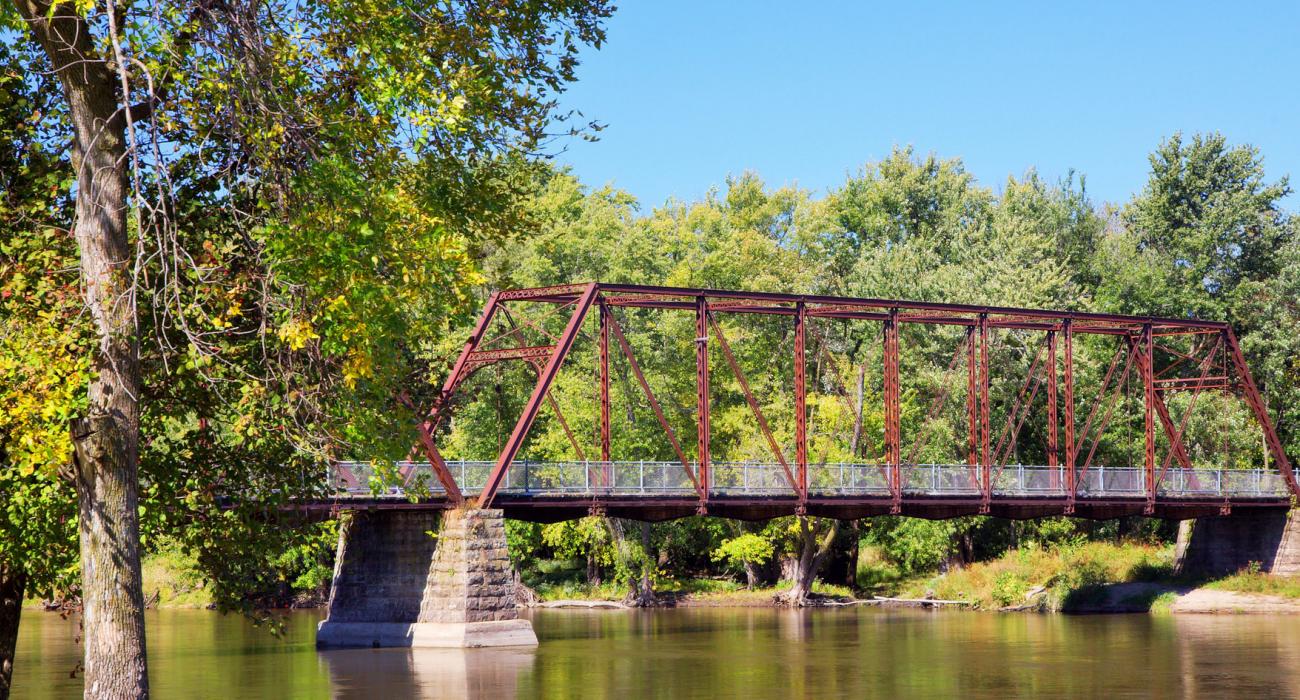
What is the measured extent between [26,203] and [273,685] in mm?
19606

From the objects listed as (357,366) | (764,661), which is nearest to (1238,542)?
(764,661)

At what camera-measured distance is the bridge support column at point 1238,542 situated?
181ft

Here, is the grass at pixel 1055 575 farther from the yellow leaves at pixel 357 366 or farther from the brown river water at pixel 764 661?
the yellow leaves at pixel 357 366

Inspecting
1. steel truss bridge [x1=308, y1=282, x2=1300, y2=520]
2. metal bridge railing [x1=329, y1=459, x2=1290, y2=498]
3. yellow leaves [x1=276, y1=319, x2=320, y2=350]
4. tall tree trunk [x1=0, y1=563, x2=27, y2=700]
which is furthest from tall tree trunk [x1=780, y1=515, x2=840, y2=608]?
yellow leaves [x1=276, y1=319, x2=320, y2=350]

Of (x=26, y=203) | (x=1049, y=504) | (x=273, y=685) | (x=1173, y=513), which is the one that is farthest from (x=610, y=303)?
(x=26, y=203)

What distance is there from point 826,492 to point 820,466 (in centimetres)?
81

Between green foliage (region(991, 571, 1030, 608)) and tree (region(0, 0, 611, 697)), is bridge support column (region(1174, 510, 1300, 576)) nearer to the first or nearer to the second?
green foliage (region(991, 571, 1030, 608))

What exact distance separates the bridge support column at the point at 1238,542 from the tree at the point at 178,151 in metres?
46.2

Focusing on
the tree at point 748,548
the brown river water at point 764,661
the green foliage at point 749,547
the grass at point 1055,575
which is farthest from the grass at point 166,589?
the grass at point 1055,575

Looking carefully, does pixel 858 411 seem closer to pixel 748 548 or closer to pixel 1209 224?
pixel 748 548

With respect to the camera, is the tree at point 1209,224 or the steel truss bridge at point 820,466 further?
the tree at point 1209,224

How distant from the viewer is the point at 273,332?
14977 mm

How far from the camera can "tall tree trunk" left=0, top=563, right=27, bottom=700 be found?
16.4 m

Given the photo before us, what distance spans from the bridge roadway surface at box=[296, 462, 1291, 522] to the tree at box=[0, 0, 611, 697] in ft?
74.1
